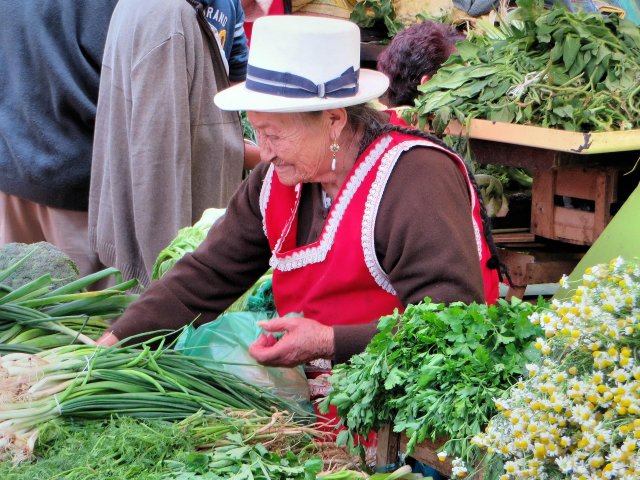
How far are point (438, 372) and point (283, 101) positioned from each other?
97cm

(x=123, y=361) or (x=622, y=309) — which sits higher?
(x=622, y=309)

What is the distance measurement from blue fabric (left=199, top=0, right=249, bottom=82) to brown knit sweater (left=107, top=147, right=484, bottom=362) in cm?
164

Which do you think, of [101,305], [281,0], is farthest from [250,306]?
[281,0]

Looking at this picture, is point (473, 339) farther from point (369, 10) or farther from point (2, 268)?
point (369, 10)

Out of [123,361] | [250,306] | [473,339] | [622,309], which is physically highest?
[622,309]

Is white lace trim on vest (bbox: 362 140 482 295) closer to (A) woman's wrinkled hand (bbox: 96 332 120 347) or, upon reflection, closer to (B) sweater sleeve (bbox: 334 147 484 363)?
(B) sweater sleeve (bbox: 334 147 484 363)

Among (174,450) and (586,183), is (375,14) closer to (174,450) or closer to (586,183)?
(586,183)

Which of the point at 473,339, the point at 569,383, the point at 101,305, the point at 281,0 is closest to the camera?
the point at 569,383

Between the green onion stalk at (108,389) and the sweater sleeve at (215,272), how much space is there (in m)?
0.43

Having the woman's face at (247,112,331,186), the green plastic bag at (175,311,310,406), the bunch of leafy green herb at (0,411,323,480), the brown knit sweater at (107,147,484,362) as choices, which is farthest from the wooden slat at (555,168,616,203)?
the bunch of leafy green herb at (0,411,323,480)

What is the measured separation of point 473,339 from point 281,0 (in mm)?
4201

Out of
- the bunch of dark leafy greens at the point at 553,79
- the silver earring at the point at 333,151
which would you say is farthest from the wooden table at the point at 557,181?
the silver earring at the point at 333,151

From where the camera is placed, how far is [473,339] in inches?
72.4

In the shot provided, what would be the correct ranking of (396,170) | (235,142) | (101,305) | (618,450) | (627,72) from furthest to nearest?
(235,142)
(627,72)
(101,305)
(396,170)
(618,450)
